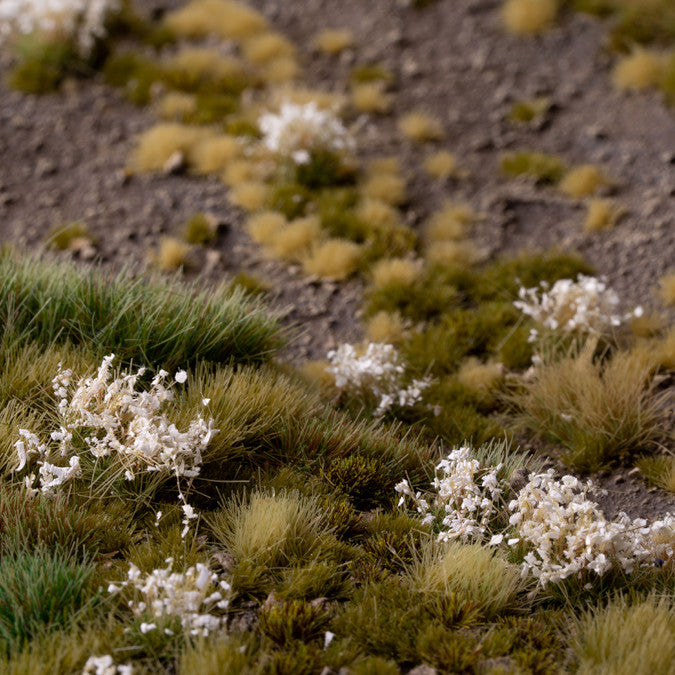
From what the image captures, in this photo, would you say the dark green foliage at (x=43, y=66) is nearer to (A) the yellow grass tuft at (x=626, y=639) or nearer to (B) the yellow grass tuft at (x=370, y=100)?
(B) the yellow grass tuft at (x=370, y=100)

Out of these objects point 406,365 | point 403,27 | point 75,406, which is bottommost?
point 406,365

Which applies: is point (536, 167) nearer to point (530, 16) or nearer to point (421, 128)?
point (421, 128)

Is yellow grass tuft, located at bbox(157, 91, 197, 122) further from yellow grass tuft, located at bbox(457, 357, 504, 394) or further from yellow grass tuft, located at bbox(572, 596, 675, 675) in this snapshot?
yellow grass tuft, located at bbox(572, 596, 675, 675)

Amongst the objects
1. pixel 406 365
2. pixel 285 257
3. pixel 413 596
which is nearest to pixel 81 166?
pixel 285 257

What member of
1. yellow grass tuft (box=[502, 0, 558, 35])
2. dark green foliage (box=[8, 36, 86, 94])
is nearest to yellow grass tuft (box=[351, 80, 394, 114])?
yellow grass tuft (box=[502, 0, 558, 35])

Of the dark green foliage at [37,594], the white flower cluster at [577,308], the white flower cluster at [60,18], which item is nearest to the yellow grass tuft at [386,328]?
the white flower cluster at [577,308]

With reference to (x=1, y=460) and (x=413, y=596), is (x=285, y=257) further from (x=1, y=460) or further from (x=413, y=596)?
(x=413, y=596)

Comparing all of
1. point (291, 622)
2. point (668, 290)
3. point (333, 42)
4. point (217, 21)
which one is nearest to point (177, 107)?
point (217, 21)
